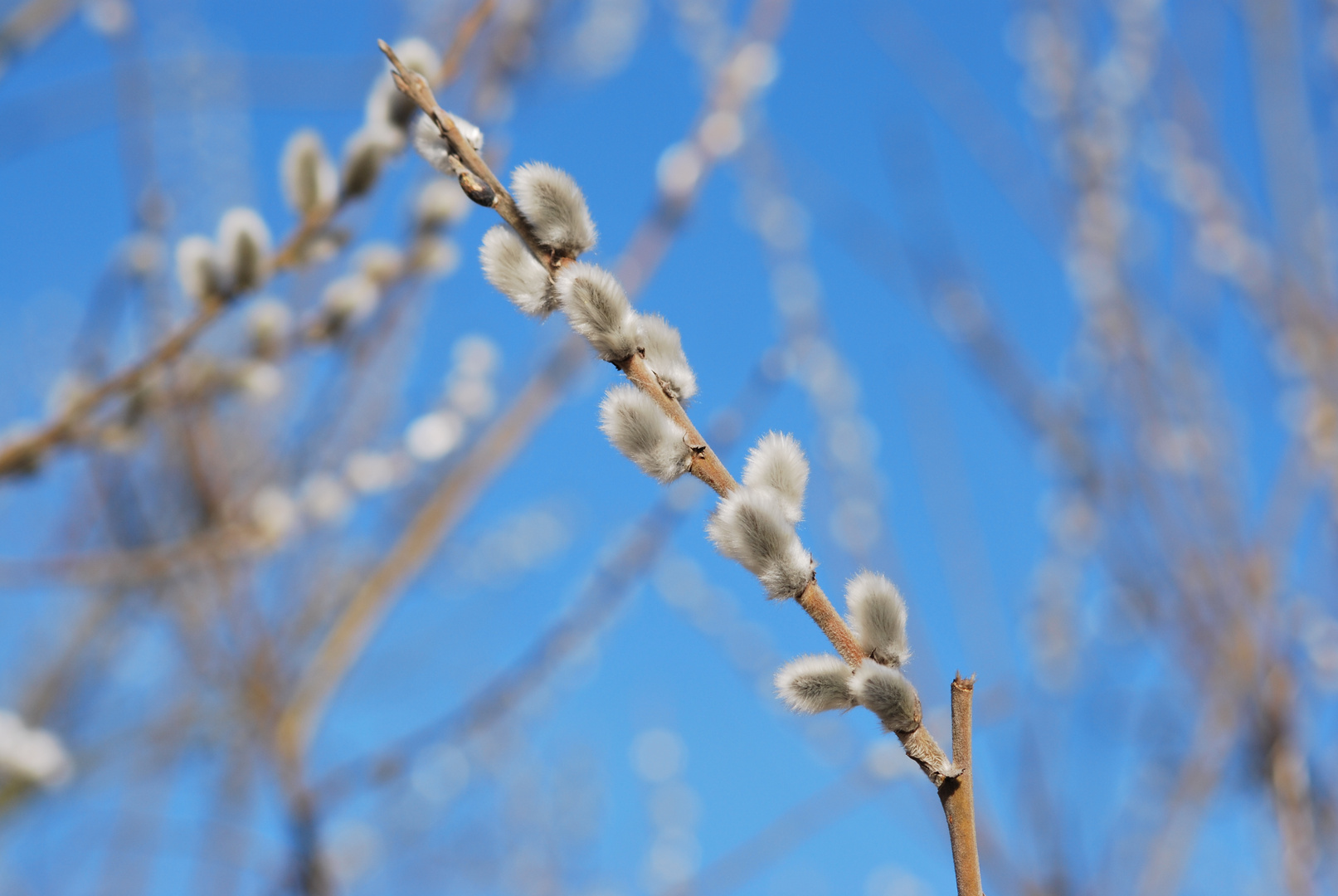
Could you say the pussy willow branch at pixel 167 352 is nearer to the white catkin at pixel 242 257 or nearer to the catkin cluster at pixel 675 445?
the white catkin at pixel 242 257

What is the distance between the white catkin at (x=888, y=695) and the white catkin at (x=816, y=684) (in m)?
0.02

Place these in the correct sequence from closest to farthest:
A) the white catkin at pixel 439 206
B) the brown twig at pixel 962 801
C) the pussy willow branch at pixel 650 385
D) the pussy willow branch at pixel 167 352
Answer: the brown twig at pixel 962 801 < the pussy willow branch at pixel 650 385 < the pussy willow branch at pixel 167 352 < the white catkin at pixel 439 206

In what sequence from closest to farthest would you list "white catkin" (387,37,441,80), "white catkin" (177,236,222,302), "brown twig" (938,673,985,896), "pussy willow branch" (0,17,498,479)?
"brown twig" (938,673,985,896), "white catkin" (387,37,441,80), "pussy willow branch" (0,17,498,479), "white catkin" (177,236,222,302)

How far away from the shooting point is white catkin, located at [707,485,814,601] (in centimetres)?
68

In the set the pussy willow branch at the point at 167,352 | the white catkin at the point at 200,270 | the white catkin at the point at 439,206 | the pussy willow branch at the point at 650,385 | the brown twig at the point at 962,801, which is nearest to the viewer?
the brown twig at the point at 962,801

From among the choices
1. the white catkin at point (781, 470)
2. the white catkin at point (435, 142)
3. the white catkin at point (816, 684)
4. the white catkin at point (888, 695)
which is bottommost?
the white catkin at point (888, 695)

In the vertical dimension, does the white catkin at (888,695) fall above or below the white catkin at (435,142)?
below

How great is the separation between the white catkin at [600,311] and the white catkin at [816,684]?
268 mm

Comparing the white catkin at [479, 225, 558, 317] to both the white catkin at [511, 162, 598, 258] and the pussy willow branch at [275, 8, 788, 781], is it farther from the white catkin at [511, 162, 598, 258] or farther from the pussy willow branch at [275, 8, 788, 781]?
the pussy willow branch at [275, 8, 788, 781]

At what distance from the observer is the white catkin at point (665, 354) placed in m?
0.75

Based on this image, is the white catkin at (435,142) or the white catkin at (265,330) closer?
the white catkin at (435,142)

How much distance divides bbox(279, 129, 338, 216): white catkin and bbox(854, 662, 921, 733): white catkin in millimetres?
1112

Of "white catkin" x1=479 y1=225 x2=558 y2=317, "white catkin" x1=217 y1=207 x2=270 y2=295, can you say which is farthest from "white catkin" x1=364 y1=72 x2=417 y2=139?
"white catkin" x1=479 y1=225 x2=558 y2=317

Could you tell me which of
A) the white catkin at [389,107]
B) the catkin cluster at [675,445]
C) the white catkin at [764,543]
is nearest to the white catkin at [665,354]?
the catkin cluster at [675,445]
